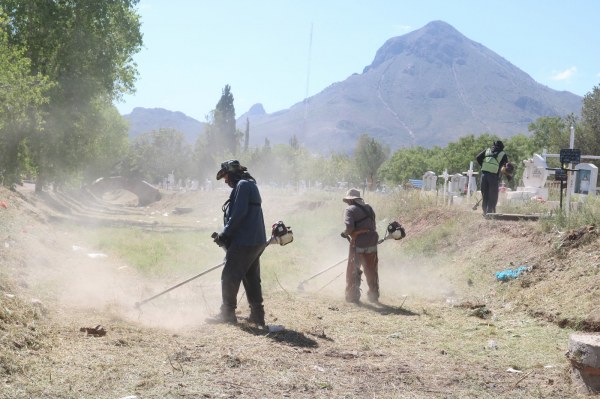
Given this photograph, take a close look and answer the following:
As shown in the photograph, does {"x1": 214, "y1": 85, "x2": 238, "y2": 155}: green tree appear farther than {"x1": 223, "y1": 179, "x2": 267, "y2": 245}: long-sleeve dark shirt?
Yes

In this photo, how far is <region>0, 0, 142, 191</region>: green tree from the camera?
84.5 ft

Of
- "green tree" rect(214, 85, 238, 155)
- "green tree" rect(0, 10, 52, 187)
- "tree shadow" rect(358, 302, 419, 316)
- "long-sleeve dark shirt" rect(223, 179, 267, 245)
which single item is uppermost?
"green tree" rect(214, 85, 238, 155)

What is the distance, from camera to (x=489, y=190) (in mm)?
14359

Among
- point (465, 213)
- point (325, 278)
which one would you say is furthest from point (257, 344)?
point (465, 213)

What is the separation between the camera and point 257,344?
6719 mm

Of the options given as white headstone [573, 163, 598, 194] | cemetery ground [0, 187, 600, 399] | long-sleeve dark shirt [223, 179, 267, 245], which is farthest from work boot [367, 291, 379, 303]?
white headstone [573, 163, 598, 194]

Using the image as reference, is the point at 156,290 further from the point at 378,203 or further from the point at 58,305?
the point at 378,203

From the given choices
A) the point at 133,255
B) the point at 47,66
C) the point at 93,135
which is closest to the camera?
the point at 133,255

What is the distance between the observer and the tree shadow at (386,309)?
31.2 feet

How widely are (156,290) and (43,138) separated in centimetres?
1823

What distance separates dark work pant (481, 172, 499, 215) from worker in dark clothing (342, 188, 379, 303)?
459cm

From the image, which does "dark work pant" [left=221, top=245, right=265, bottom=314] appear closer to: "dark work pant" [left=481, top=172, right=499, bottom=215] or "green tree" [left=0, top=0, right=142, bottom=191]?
"dark work pant" [left=481, top=172, right=499, bottom=215]

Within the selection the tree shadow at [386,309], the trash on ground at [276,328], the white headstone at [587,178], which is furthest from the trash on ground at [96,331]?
the white headstone at [587,178]

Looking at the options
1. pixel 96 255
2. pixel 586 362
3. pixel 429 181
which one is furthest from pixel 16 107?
pixel 586 362
